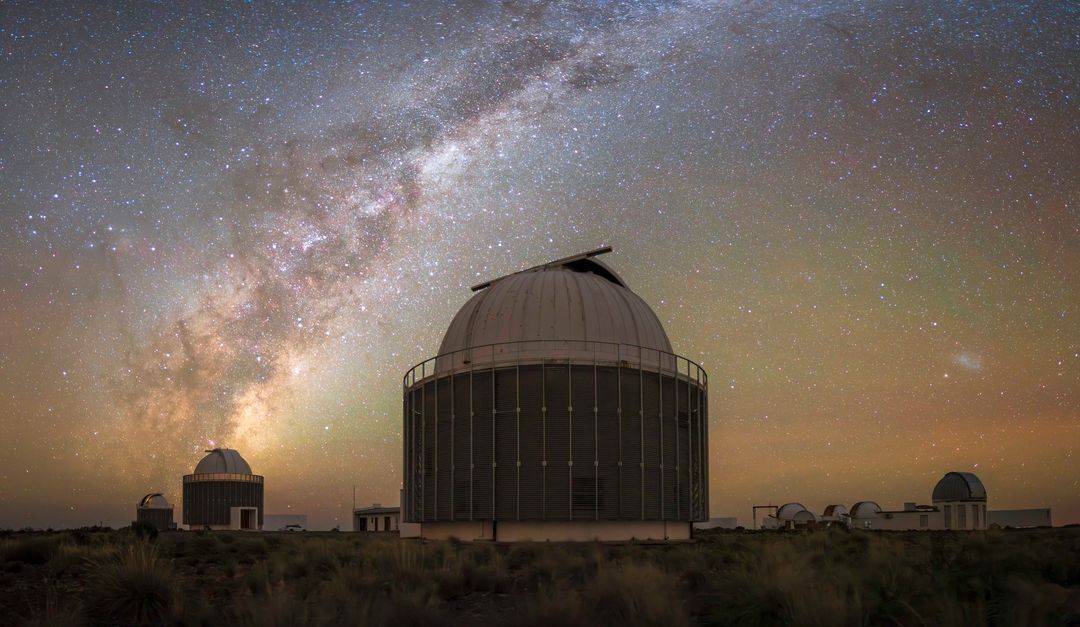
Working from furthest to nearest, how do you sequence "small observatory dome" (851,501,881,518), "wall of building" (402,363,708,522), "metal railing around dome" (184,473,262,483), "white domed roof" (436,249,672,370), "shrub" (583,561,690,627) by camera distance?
1. "small observatory dome" (851,501,881,518)
2. "metal railing around dome" (184,473,262,483)
3. "white domed roof" (436,249,672,370)
4. "wall of building" (402,363,708,522)
5. "shrub" (583,561,690,627)

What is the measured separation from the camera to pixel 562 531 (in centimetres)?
2556

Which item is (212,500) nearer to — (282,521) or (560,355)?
(282,521)

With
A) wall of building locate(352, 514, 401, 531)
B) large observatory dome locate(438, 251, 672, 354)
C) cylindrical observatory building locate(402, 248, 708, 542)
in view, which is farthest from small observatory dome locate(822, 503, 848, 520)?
large observatory dome locate(438, 251, 672, 354)

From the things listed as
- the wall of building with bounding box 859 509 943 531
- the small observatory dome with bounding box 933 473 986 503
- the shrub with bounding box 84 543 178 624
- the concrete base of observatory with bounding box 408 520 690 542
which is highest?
the shrub with bounding box 84 543 178 624

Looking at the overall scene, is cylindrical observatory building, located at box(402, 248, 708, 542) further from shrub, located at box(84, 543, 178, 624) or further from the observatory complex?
the observatory complex

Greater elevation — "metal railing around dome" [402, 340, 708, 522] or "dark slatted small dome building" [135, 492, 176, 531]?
"metal railing around dome" [402, 340, 708, 522]

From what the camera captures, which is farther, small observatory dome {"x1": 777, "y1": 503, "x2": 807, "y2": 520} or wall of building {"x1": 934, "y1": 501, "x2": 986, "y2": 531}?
small observatory dome {"x1": 777, "y1": 503, "x2": 807, "y2": 520}

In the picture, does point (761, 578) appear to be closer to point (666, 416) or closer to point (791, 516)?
point (666, 416)

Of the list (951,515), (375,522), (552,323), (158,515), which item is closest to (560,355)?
(552,323)

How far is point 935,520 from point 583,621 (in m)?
57.5

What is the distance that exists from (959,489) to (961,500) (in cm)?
83

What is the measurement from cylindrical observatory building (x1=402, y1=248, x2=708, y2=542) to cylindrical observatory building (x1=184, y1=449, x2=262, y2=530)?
3525 centimetres

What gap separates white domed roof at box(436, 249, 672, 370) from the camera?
27.4 m

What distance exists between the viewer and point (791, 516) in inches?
2726
